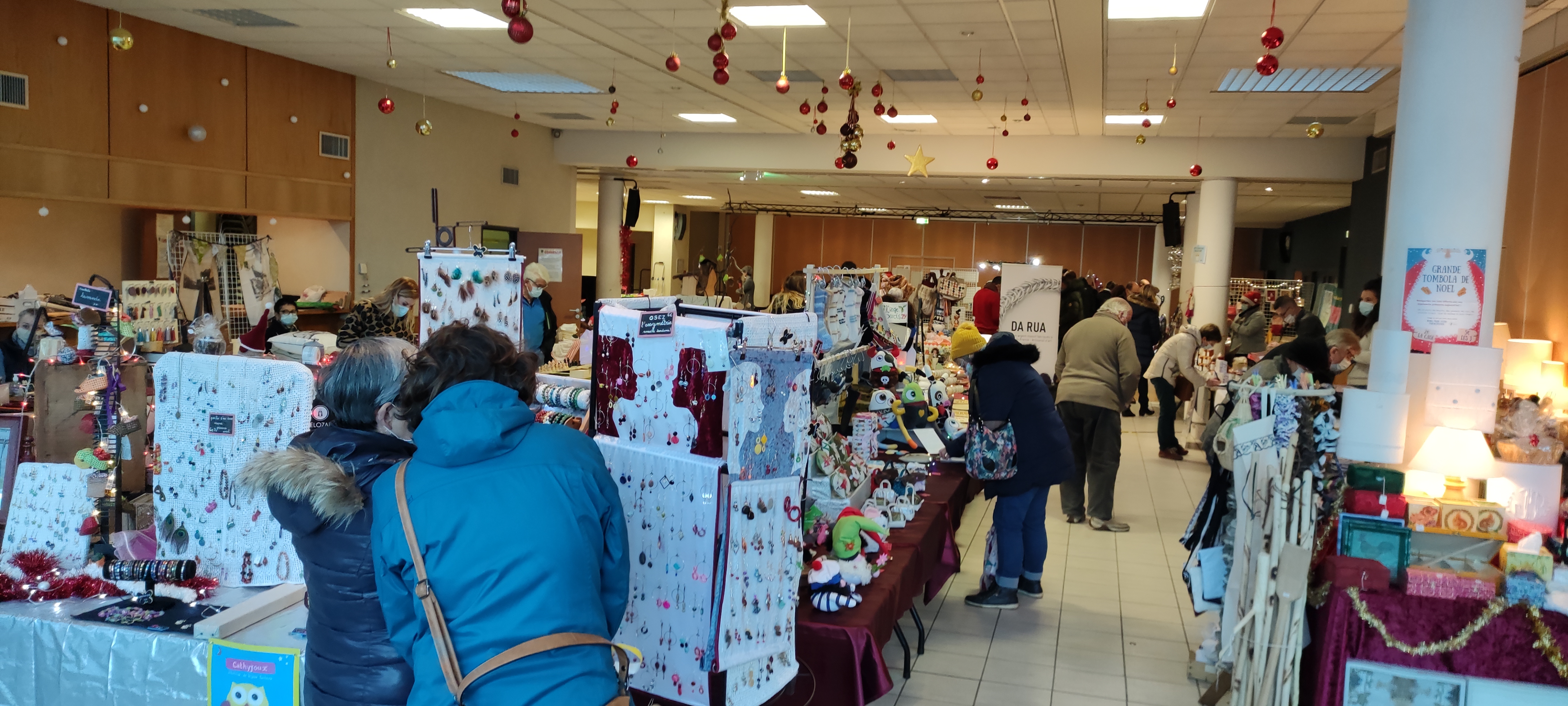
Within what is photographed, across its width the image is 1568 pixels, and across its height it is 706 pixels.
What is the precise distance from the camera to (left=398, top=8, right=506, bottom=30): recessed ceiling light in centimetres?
719

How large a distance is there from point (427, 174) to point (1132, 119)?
772 cm

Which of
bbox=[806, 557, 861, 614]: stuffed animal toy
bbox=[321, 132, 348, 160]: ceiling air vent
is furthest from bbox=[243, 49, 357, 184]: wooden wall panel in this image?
bbox=[806, 557, 861, 614]: stuffed animal toy

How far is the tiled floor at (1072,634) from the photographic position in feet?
13.0

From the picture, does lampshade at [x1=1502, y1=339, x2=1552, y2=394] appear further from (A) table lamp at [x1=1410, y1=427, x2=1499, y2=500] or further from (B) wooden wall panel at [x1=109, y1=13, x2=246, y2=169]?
(B) wooden wall panel at [x1=109, y1=13, x2=246, y2=169]

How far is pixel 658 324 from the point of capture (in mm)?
2627

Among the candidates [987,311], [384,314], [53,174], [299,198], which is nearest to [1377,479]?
[384,314]

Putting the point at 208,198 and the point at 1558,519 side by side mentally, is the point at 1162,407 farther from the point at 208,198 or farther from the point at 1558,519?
the point at 208,198

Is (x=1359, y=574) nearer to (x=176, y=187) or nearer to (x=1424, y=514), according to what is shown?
(x=1424, y=514)

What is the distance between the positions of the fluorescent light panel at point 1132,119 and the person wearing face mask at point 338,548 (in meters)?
9.70

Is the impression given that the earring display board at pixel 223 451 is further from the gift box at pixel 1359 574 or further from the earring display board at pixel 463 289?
the gift box at pixel 1359 574

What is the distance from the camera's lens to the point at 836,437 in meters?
4.37

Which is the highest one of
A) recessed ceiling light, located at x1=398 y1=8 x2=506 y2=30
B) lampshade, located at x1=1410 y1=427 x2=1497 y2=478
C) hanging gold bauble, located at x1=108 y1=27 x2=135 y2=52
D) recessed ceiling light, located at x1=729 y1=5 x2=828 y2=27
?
recessed ceiling light, located at x1=398 y1=8 x2=506 y2=30

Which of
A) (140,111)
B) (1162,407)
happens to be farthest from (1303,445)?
(140,111)

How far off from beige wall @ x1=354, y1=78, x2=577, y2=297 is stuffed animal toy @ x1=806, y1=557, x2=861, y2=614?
729 centimetres
